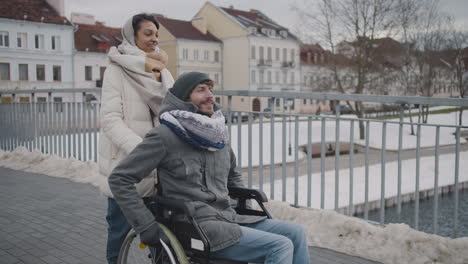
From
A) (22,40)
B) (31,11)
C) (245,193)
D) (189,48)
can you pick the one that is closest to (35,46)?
(22,40)

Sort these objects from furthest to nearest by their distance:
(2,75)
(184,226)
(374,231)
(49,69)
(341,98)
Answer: (49,69)
(2,75)
(341,98)
(374,231)
(184,226)

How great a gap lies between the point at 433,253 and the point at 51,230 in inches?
149

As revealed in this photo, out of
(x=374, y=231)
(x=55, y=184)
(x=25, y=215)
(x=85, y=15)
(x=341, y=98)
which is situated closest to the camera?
(x=374, y=231)

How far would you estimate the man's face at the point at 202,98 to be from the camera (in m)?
2.90

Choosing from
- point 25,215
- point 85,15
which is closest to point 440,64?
point 25,215

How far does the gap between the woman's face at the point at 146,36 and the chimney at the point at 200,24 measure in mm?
57664

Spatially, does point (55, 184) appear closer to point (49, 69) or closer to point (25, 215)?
point (25, 215)

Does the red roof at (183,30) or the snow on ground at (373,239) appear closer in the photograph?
the snow on ground at (373,239)

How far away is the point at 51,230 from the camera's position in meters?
5.13

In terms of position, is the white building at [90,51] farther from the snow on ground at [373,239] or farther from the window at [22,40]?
the snow on ground at [373,239]

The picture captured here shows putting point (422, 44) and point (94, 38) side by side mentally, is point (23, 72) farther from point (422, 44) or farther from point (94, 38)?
point (422, 44)

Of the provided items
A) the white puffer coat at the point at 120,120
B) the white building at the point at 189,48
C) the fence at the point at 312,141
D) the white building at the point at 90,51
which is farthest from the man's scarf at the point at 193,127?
the white building at the point at 189,48

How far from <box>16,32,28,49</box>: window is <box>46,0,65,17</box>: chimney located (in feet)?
15.5

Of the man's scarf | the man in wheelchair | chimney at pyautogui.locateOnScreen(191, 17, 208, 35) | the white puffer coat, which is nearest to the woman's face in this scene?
the white puffer coat
